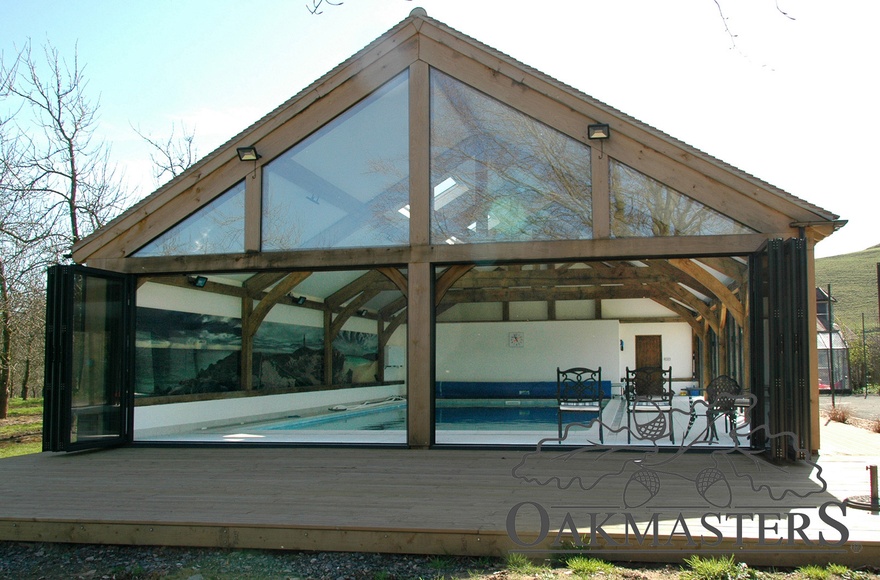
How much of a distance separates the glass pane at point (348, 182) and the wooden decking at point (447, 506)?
8.20 feet

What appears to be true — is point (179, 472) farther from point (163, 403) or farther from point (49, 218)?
point (49, 218)

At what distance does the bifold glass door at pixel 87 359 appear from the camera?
7.82 meters

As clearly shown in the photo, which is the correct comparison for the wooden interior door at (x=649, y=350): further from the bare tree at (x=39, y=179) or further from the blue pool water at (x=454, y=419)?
the bare tree at (x=39, y=179)

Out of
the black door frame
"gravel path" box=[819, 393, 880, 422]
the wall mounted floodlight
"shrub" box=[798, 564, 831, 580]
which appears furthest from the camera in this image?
"gravel path" box=[819, 393, 880, 422]

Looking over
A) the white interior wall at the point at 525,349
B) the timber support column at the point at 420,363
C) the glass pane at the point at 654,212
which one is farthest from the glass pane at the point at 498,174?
the white interior wall at the point at 525,349

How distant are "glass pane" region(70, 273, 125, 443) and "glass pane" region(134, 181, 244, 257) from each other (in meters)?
0.70

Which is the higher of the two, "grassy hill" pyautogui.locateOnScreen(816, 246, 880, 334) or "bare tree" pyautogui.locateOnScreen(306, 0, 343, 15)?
"grassy hill" pyautogui.locateOnScreen(816, 246, 880, 334)

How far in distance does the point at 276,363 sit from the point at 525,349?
7369 mm

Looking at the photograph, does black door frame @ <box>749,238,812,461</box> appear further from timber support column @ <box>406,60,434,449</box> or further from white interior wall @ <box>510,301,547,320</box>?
white interior wall @ <box>510,301,547,320</box>

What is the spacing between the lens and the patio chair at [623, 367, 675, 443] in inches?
196

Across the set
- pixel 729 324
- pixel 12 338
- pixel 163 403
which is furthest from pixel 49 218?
pixel 729 324

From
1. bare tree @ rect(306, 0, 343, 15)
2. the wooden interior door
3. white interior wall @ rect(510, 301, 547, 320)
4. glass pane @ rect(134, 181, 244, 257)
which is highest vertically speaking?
bare tree @ rect(306, 0, 343, 15)

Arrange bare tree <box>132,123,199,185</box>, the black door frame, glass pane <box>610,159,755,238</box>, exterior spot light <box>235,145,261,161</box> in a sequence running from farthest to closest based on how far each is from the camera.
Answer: bare tree <box>132,123,199,185</box>
exterior spot light <box>235,145,261,161</box>
glass pane <box>610,159,755,238</box>
the black door frame

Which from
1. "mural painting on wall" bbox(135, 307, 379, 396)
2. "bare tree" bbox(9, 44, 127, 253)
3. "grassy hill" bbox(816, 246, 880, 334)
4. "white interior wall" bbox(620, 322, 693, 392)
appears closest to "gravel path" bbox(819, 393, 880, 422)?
"white interior wall" bbox(620, 322, 693, 392)
